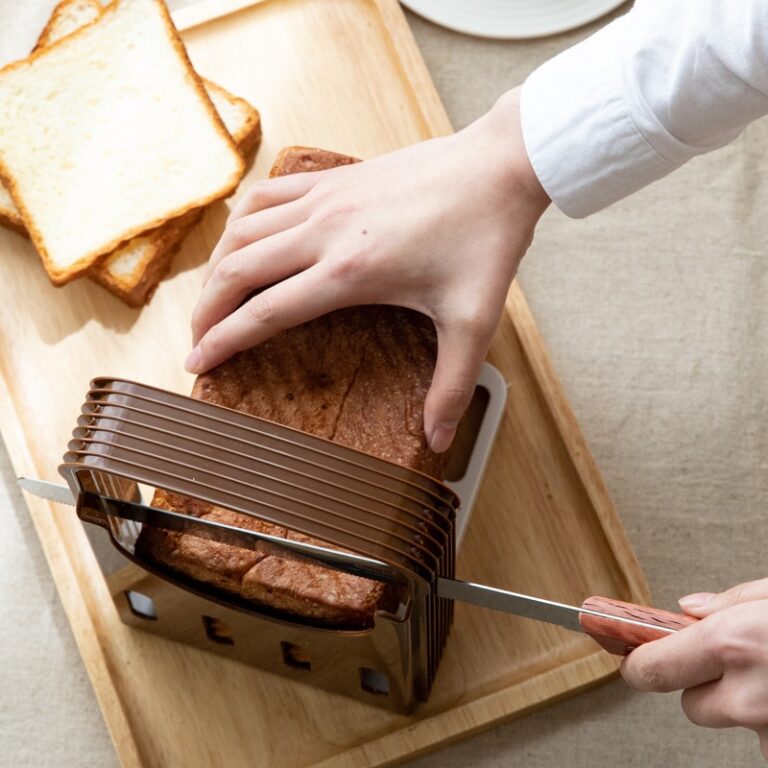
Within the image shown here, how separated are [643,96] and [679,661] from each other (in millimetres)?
518

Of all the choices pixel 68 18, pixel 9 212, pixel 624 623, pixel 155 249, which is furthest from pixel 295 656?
pixel 68 18

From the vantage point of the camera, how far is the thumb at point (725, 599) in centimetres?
98

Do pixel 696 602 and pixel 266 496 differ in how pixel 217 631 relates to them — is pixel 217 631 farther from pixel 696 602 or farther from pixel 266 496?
pixel 696 602

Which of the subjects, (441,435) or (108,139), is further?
(108,139)

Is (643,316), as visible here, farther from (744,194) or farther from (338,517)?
(338,517)

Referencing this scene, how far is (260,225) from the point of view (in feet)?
3.80

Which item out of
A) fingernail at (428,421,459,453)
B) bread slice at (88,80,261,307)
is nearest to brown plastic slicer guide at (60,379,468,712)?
fingernail at (428,421,459,453)

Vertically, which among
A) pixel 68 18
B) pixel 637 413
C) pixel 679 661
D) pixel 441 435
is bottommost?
pixel 637 413

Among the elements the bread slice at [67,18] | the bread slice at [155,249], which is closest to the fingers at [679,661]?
the bread slice at [155,249]

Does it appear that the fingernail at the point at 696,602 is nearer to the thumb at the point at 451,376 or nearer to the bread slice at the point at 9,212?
the thumb at the point at 451,376

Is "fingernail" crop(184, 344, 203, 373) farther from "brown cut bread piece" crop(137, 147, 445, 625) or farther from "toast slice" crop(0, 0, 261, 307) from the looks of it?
"toast slice" crop(0, 0, 261, 307)

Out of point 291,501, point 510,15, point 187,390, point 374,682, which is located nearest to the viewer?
point 291,501

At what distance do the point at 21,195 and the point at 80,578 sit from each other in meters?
0.51

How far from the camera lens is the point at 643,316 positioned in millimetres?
Result: 1544
